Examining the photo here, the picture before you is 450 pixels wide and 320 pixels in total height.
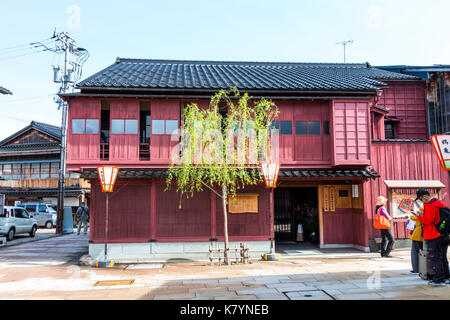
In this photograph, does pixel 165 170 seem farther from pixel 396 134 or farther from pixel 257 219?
pixel 396 134

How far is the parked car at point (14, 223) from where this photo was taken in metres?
19.5

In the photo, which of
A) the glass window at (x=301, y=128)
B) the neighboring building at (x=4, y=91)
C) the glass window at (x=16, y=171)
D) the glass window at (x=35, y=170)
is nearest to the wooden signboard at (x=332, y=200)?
the glass window at (x=301, y=128)

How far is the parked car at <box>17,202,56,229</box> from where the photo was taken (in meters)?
28.7

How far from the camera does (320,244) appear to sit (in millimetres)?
15078

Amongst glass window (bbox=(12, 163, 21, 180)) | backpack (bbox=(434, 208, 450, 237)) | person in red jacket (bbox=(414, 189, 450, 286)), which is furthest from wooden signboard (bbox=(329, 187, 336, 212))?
glass window (bbox=(12, 163, 21, 180))

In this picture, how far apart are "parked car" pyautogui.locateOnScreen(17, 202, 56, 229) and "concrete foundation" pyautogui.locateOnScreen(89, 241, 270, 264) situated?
18.7m

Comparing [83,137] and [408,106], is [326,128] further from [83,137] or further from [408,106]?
[83,137]

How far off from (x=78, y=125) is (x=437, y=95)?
61.6ft

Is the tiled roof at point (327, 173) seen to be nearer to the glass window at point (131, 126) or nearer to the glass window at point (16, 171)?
the glass window at point (131, 126)

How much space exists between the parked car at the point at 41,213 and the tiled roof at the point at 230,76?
1610 cm

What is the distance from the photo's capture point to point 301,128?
14.3 metres

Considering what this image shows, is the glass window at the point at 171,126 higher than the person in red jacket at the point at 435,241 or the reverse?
higher
